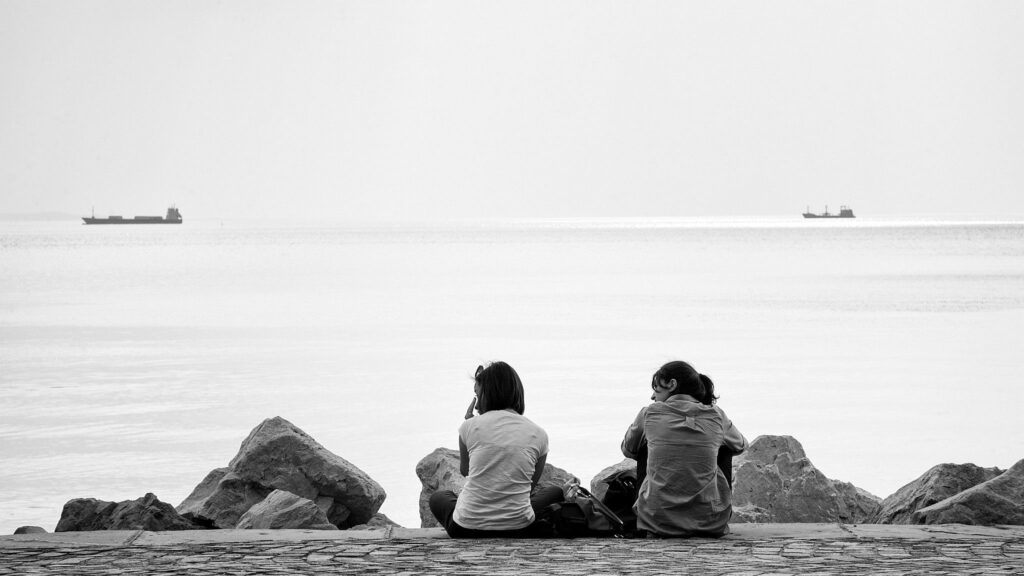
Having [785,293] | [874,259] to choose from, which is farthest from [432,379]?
[874,259]

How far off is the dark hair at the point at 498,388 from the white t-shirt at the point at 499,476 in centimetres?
16

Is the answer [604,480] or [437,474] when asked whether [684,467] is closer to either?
[604,480]

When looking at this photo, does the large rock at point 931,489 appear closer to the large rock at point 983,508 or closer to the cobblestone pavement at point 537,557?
the large rock at point 983,508

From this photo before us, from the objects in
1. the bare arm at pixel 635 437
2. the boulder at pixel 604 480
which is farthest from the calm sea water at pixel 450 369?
the bare arm at pixel 635 437

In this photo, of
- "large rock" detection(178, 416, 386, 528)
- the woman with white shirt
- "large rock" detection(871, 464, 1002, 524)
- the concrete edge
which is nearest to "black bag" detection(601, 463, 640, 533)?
the woman with white shirt

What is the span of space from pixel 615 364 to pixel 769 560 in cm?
1750

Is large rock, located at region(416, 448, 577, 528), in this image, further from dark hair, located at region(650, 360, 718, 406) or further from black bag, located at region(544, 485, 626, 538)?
dark hair, located at region(650, 360, 718, 406)

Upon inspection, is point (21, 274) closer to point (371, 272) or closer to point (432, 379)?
point (371, 272)

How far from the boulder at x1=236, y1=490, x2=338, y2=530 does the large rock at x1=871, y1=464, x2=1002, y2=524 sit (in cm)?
383

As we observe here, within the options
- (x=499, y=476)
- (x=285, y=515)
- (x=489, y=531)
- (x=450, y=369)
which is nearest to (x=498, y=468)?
(x=499, y=476)

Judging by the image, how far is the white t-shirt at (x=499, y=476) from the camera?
24.1 ft

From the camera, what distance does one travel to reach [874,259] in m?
86.6

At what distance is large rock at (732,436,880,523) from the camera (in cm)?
991

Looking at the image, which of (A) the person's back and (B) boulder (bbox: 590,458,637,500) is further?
(B) boulder (bbox: 590,458,637,500)
